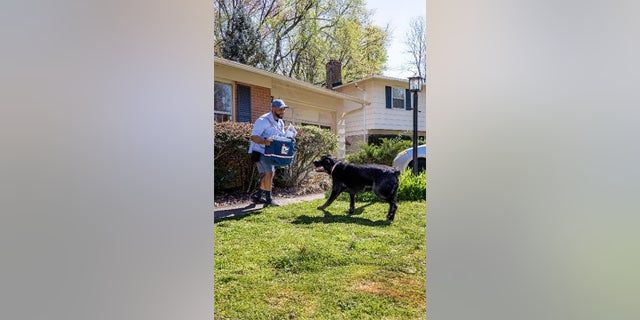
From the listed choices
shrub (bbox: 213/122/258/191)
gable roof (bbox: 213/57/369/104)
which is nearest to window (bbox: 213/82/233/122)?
gable roof (bbox: 213/57/369/104)

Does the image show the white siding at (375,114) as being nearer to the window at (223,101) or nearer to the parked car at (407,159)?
the parked car at (407,159)

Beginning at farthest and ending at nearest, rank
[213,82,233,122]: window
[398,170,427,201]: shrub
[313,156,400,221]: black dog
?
[213,82,233,122]: window
[398,170,427,201]: shrub
[313,156,400,221]: black dog

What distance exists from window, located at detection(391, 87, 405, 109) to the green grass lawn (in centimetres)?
941

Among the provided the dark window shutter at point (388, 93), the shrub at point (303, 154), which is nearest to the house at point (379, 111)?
the dark window shutter at point (388, 93)

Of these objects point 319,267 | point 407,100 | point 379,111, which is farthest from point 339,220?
point 407,100

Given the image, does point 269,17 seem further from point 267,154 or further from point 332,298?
point 332,298

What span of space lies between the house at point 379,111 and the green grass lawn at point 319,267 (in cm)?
836

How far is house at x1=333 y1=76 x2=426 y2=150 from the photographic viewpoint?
41.7 ft

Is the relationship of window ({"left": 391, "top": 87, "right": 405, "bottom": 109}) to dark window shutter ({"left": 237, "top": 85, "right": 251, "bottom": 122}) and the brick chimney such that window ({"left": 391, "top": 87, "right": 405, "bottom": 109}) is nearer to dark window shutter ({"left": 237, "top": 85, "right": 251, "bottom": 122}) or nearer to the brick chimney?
the brick chimney

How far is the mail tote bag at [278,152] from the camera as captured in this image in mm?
5133

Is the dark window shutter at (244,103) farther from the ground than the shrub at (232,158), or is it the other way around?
the dark window shutter at (244,103)
